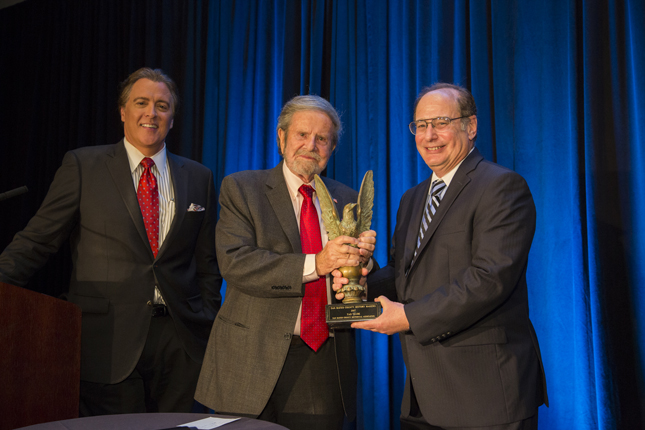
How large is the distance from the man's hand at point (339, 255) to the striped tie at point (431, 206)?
0.81ft

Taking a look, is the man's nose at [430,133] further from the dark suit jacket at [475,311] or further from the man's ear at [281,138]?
the man's ear at [281,138]

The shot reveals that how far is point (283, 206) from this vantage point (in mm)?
2309

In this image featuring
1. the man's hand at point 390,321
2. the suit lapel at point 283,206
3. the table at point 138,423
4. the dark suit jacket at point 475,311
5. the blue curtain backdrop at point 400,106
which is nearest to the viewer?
the table at point 138,423

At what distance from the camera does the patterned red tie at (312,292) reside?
7.14 feet

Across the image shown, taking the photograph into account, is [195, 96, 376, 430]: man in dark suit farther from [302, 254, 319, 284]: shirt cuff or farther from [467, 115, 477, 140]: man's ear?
[467, 115, 477, 140]: man's ear

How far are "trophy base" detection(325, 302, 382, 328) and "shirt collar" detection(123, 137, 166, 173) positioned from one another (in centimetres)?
142

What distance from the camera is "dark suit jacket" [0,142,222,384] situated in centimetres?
260

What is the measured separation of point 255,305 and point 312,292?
0.26 metres

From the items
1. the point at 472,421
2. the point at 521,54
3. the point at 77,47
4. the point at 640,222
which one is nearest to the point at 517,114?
the point at 521,54

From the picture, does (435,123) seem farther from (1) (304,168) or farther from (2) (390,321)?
(2) (390,321)

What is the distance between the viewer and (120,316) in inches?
103

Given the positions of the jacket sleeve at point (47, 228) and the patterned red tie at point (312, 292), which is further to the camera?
the jacket sleeve at point (47, 228)

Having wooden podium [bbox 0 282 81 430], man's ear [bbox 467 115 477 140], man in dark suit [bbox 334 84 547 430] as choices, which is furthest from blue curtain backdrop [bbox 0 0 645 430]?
wooden podium [bbox 0 282 81 430]

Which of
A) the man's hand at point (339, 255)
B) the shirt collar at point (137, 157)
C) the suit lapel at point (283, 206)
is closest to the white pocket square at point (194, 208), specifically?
the shirt collar at point (137, 157)
